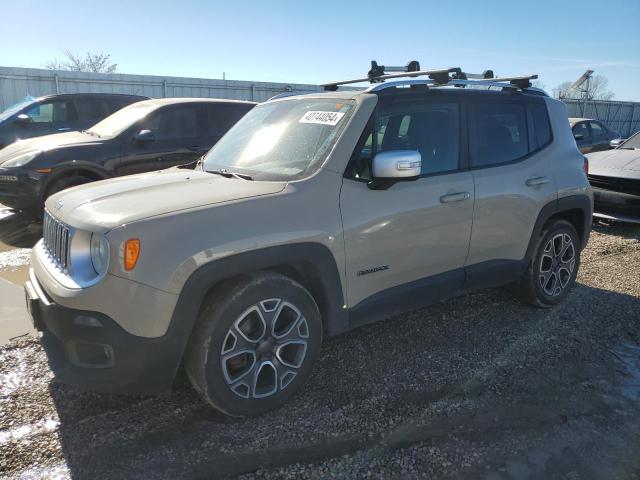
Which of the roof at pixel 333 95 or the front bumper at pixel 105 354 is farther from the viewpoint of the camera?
the roof at pixel 333 95

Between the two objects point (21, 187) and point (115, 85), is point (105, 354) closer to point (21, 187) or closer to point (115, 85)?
point (21, 187)

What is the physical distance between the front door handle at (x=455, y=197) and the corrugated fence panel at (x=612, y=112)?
25.6m

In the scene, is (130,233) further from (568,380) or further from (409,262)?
(568,380)

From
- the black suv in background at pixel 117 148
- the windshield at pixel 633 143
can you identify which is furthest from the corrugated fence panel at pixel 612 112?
the black suv in background at pixel 117 148

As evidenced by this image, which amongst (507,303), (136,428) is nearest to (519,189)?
(507,303)

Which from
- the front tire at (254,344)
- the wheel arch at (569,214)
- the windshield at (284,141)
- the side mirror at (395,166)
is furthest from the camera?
the wheel arch at (569,214)

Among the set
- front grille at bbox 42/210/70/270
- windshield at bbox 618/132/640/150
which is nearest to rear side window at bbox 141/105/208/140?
front grille at bbox 42/210/70/270

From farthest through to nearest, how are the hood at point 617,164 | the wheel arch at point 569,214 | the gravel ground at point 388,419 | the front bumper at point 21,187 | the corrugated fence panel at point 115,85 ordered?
the corrugated fence panel at point 115,85 < the hood at point 617,164 < the front bumper at point 21,187 < the wheel arch at point 569,214 < the gravel ground at point 388,419

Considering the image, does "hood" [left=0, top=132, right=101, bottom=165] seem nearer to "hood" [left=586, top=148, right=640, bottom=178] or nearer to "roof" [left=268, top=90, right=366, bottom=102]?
"roof" [left=268, top=90, right=366, bottom=102]

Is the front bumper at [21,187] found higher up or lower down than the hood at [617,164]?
lower down

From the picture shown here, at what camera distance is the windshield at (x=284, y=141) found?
3.25 m

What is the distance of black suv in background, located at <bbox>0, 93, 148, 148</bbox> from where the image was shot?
9.63 metres

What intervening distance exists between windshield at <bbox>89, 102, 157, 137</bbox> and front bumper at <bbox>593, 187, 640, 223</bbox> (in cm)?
657

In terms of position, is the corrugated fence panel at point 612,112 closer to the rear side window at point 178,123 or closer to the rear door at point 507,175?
the rear side window at point 178,123
